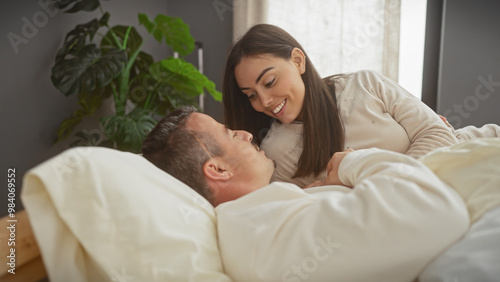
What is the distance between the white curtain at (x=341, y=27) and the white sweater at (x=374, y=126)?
1383mm

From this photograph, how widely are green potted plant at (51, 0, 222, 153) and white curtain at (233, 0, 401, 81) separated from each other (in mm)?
557

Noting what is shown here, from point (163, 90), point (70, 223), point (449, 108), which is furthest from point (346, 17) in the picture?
point (70, 223)

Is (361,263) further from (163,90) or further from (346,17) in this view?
(346,17)

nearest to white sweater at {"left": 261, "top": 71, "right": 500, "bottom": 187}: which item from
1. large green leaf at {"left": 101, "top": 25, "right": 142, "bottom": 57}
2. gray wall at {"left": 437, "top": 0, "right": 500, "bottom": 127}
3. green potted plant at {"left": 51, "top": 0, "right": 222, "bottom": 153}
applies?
green potted plant at {"left": 51, "top": 0, "right": 222, "bottom": 153}

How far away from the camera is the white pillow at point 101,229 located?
658 millimetres

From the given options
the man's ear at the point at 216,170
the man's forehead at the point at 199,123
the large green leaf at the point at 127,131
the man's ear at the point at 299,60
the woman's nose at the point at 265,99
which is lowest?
the large green leaf at the point at 127,131

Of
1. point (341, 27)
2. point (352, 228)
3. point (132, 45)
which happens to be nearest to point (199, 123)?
point (352, 228)

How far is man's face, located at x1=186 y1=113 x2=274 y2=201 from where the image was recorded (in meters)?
1.02

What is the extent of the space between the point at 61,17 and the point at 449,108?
2954mm

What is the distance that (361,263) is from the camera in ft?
2.01

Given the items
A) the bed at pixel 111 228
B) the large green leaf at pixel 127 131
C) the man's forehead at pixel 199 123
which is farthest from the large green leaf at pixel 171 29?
the bed at pixel 111 228

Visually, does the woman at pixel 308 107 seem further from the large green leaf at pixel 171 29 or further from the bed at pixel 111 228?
the large green leaf at pixel 171 29

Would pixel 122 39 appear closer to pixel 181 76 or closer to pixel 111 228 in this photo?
pixel 181 76

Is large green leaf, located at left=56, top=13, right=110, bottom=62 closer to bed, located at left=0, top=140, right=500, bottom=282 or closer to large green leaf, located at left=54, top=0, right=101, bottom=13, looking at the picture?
large green leaf, located at left=54, top=0, right=101, bottom=13
